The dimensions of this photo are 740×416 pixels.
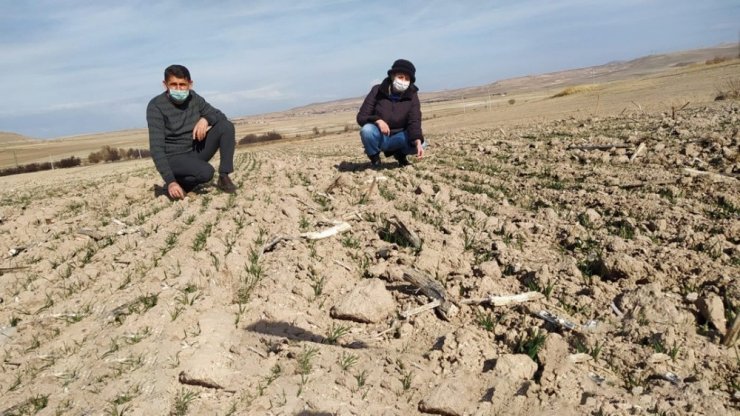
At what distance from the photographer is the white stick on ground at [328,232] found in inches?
144

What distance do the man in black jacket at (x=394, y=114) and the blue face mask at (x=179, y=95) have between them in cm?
202

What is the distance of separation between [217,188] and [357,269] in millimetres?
3506

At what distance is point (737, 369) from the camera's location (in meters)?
1.95

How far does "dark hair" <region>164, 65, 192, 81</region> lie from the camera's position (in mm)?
5090

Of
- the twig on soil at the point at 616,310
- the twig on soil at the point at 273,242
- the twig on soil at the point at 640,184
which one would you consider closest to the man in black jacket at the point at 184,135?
the twig on soil at the point at 273,242

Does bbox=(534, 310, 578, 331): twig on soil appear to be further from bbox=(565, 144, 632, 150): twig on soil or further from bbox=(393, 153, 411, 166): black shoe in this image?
bbox=(393, 153, 411, 166): black shoe

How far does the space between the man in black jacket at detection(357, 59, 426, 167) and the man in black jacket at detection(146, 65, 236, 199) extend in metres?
1.67

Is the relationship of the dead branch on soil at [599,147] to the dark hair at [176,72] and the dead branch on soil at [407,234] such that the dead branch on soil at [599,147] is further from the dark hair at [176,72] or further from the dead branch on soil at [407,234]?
the dark hair at [176,72]


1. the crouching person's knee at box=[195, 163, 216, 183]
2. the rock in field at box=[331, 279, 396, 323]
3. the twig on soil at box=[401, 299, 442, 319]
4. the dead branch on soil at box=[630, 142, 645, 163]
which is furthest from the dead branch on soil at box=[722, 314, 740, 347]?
the crouching person's knee at box=[195, 163, 216, 183]

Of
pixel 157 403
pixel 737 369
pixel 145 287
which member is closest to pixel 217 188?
pixel 145 287

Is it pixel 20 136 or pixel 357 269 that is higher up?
pixel 20 136

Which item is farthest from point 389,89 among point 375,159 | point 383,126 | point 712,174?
point 712,174

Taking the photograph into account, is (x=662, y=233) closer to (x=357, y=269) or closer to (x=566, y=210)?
(x=566, y=210)

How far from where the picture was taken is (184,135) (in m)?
5.59
